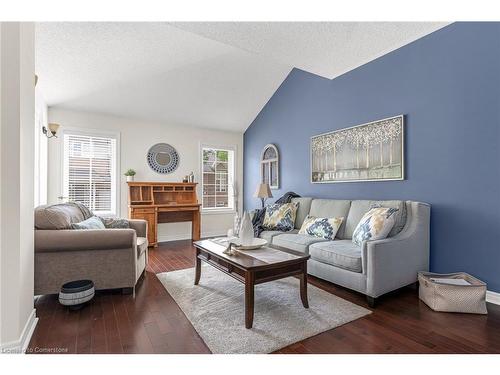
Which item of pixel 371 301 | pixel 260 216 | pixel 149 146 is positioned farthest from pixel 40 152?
pixel 371 301

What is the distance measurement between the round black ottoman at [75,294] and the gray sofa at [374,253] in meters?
2.18

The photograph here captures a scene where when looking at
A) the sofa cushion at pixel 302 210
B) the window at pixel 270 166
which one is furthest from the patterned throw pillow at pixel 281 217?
the window at pixel 270 166

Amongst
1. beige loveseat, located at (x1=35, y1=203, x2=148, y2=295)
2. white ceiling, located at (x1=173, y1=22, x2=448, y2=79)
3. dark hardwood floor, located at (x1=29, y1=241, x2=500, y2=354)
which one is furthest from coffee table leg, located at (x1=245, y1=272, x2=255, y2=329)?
white ceiling, located at (x1=173, y1=22, x2=448, y2=79)

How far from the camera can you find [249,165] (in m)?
6.09

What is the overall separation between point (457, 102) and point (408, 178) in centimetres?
91

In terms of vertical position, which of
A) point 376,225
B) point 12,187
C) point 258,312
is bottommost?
point 258,312

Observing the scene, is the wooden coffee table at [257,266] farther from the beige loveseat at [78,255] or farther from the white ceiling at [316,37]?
the white ceiling at [316,37]

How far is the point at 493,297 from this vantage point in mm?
2436

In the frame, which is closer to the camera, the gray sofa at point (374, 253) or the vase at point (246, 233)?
the gray sofa at point (374, 253)

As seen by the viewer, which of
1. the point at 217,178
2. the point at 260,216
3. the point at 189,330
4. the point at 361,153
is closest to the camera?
the point at 189,330

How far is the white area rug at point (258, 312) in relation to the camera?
1.82 metres

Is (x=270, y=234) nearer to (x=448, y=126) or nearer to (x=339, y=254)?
(x=339, y=254)

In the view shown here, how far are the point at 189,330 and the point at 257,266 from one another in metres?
0.68
